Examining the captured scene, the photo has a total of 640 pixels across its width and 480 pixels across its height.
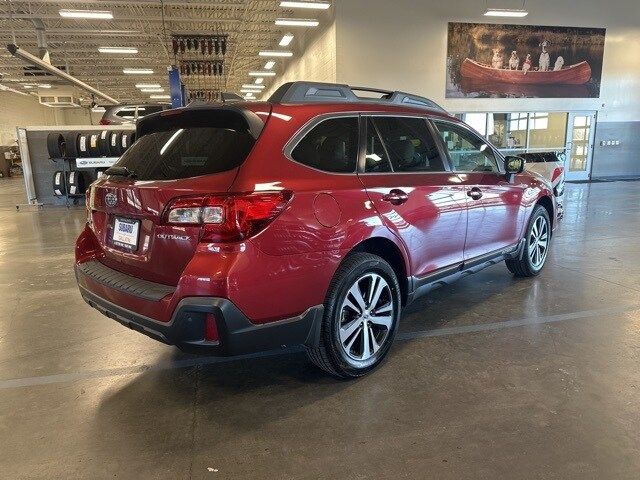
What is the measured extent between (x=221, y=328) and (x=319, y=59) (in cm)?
1351

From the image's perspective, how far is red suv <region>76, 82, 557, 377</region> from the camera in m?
2.07

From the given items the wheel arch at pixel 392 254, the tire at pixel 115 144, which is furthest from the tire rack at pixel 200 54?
the wheel arch at pixel 392 254

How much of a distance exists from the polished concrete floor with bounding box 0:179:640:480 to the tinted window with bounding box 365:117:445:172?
121 cm

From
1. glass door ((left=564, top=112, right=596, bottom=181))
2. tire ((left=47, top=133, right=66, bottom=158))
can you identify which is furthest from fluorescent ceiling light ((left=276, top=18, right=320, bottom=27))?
glass door ((left=564, top=112, right=596, bottom=181))

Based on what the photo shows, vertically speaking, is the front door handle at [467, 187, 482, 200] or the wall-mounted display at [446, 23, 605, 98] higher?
the wall-mounted display at [446, 23, 605, 98]

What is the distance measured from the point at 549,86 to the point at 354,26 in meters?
6.64

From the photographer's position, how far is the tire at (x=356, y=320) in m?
2.48

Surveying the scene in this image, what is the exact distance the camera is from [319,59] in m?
14.2

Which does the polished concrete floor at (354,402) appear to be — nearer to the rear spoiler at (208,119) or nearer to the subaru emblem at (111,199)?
the subaru emblem at (111,199)

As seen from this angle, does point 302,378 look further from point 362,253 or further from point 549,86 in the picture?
point 549,86

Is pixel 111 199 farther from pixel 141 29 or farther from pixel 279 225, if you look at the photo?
pixel 141 29

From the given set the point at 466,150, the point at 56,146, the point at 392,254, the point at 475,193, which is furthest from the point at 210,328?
the point at 56,146

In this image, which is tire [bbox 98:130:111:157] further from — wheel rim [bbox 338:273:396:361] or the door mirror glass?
wheel rim [bbox 338:273:396:361]

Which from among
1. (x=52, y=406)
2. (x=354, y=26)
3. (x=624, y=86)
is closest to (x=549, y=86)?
(x=624, y=86)
